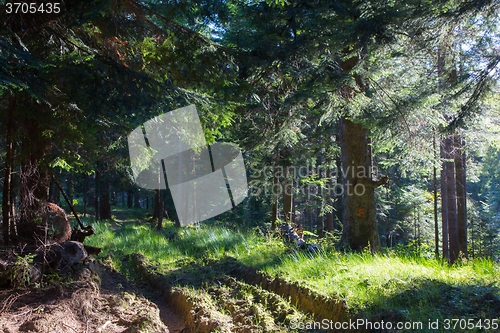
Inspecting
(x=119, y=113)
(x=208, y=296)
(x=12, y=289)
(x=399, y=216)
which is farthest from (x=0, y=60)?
(x=399, y=216)

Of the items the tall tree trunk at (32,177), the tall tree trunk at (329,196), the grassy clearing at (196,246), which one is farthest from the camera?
the tall tree trunk at (329,196)

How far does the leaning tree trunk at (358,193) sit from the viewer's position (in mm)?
7137

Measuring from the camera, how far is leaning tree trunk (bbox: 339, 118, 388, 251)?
7.14 meters

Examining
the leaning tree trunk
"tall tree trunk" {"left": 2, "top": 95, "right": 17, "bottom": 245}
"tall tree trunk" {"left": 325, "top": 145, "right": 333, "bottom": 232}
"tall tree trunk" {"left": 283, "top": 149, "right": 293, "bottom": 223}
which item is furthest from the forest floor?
"tall tree trunk" {"left": 325, "top": 145, "right": 333, "bottom": 232}

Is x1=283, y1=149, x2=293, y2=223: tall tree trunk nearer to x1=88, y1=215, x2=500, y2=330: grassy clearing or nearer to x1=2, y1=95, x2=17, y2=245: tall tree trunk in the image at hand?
x1=88, y1=215, x2=500, y2=330: grassy clearing

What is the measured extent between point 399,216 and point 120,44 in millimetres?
22870

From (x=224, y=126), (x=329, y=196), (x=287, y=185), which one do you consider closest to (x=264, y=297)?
(x=224, y=126)

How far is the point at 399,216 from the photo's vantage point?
2283 centimetres

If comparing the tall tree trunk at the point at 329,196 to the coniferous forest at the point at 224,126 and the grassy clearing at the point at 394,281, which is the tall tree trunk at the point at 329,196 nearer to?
the coniferous forest at the point at 224,126

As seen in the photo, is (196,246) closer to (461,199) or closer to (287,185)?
(287,185)

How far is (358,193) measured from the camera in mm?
7270

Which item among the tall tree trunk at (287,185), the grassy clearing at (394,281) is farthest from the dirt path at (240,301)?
the tall tree trunk at (287,185)

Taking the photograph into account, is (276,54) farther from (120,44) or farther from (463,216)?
(463,216)

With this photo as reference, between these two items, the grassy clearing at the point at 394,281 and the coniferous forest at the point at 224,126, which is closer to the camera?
the grassy clearing at the point at 394,281
